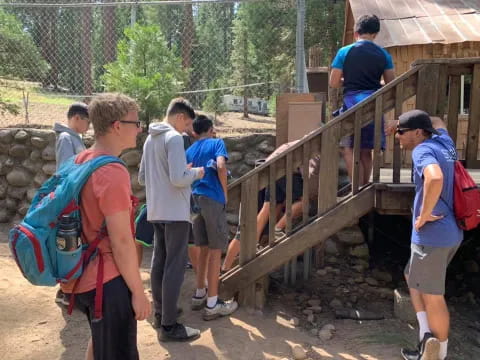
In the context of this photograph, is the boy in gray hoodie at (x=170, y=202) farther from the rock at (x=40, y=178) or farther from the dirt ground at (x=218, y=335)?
the rock at (x=40, y=178)

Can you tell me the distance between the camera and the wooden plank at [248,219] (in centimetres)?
418

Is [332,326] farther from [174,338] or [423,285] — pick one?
[174,338]

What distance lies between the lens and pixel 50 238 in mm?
1965

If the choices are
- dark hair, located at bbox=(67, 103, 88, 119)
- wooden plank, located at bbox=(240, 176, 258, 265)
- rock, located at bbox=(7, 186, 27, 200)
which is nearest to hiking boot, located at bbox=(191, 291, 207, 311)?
wooden plank, located at bbox=(240, 176, 258, 265)

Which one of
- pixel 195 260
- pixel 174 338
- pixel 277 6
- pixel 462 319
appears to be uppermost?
pixel 277 6

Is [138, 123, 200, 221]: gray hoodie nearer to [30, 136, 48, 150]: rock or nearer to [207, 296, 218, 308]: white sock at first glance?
[207, 296, 218, 308]: white sock

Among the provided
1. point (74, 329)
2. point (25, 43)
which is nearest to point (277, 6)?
point (25, 43)

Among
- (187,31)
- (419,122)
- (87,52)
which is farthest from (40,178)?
(419,122)

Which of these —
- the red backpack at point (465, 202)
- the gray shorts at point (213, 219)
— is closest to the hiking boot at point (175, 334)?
the gray shorts at point (213, 219)

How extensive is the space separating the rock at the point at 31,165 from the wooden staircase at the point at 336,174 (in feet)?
11.5

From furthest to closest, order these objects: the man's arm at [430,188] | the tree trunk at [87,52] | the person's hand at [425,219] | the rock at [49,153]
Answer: the tree trunk at [87,52] → the rock at [49,153] → the person's hand at [425,219] → the man's arm at [430,188]

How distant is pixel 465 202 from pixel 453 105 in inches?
48.1

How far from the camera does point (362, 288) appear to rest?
5.11 m

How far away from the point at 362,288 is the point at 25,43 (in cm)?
571
